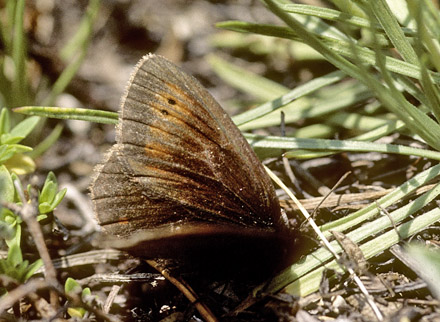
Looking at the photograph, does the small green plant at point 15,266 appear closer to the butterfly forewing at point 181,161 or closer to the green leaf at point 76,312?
the green leaf at point 76,312

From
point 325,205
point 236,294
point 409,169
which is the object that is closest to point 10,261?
point 236,294

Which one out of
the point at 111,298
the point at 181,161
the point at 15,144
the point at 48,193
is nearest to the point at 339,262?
the point at 181,161

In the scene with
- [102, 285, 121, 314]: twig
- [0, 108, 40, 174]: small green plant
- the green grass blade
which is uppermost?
the green grass blade

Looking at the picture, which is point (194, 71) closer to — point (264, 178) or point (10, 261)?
point (264, 178)

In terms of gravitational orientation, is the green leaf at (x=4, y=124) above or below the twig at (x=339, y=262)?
above

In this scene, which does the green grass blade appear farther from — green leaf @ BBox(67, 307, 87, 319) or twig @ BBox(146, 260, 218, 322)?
green leaf @ BBox(67, 307, 87, 319)

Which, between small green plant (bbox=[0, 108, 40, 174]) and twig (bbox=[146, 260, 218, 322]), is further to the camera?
small green plant (bbox=[0, 108, 40, 174])

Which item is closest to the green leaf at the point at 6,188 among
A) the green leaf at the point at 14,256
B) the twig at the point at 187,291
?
the green leaf at the point at 14,256

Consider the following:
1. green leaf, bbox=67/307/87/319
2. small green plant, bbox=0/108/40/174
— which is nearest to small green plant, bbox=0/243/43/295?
green leaf, bbox=67/307/87/319
